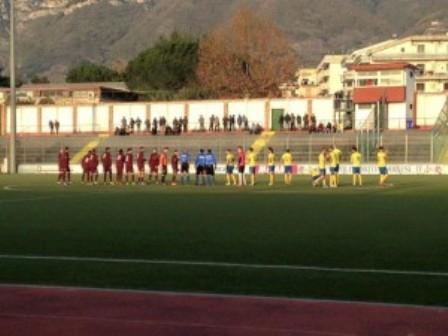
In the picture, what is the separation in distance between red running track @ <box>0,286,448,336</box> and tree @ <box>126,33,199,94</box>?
4019 inches

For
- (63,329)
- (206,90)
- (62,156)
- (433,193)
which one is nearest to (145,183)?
(62,156)

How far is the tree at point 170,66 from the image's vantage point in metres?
114

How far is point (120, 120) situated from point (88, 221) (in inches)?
2377

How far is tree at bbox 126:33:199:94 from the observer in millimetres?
113812

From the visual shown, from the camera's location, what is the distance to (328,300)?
10.9 metres

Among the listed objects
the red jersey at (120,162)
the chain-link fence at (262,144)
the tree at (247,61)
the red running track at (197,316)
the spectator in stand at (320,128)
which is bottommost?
the red running track at (197,316)

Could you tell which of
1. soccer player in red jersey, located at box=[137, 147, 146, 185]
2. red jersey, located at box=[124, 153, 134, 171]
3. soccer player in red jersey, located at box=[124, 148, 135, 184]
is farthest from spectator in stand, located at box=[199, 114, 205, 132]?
red jersey, located at box=[124, 153, 134, 171]

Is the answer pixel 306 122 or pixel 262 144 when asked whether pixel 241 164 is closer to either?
pixel 262 144

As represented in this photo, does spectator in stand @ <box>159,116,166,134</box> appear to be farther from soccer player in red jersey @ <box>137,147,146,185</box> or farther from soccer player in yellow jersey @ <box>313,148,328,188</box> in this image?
soccer player in yellow jersey @ <box>313,148,328,188</box>

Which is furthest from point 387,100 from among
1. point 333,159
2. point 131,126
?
point 333,159

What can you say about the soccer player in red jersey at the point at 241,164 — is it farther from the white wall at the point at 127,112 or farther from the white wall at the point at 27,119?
the white wall at the point at 27,119

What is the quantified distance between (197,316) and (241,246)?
6.60 meters

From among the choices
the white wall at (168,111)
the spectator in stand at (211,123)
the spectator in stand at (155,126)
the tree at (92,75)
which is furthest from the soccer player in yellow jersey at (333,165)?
the tree at (92,75)

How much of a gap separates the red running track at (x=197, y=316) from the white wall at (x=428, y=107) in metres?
65.5
